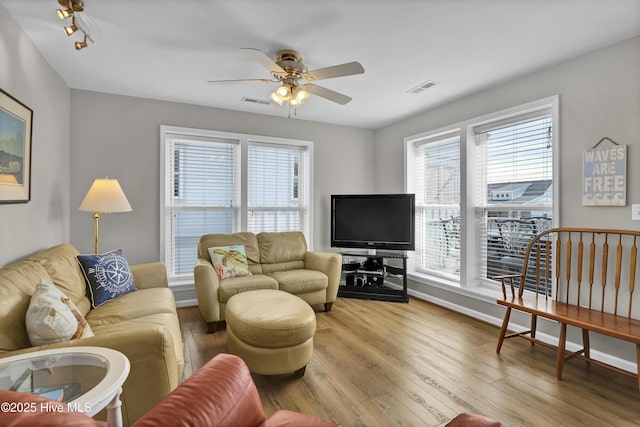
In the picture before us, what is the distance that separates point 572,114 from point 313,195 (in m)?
3.09

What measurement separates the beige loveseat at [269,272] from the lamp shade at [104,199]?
94 cm

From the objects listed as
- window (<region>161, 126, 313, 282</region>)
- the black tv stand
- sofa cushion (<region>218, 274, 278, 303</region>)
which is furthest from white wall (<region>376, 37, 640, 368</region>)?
window (<region>161, 126, 313, 282</region>)

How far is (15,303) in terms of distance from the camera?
151cm

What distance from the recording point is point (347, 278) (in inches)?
176

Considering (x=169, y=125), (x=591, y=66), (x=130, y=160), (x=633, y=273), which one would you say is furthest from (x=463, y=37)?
(x=130, y=160)

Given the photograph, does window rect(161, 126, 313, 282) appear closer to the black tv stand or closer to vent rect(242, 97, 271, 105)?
vent rect(242, 97, 271, 105)

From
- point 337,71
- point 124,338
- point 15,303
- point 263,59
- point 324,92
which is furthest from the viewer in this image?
point 324,92

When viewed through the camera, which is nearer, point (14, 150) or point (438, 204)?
point (14, 150)

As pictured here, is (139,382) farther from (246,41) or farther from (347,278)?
(347,278)

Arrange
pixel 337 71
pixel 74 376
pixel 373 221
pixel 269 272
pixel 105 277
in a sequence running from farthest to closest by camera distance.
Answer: pixel 373 221, pixel 269 272, pixel 105 277, pixel 337 71, pixel 74 376

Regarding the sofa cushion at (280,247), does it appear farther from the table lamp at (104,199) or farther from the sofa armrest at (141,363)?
the sofa armrest at (141,363)

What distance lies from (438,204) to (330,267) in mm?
1731

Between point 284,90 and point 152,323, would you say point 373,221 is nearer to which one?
point 284,90

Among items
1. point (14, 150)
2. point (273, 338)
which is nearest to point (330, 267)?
point (273, 338)
